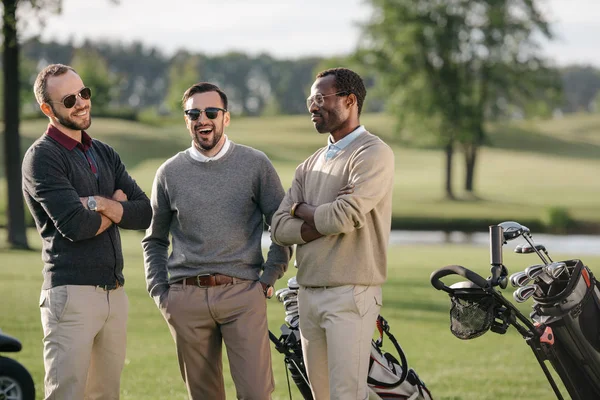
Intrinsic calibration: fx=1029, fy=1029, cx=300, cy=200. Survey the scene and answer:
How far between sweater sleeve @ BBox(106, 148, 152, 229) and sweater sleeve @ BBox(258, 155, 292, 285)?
650mm

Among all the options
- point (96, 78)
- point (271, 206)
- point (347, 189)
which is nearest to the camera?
point (347, 189)

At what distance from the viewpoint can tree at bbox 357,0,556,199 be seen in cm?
4997

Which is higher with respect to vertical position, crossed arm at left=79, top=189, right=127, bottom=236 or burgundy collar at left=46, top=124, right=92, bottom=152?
burgundy collar at left=46, top=124, right=92, bottom=152

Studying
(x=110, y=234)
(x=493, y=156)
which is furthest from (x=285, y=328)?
(x=493, y=156)

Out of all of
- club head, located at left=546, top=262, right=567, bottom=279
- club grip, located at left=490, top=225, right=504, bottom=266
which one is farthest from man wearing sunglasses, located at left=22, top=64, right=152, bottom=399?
club head, located at left=546, top=262, right=567, bottom=279

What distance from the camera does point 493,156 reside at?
7412 centimetres

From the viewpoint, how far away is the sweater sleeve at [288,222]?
5.37 m

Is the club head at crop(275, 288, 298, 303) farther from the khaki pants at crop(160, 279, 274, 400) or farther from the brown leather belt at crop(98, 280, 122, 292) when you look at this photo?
the brown leather belt at crop(98, 280, 122, 292)

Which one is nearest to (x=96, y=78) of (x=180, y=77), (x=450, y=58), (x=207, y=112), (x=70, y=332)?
(x=180, y=77)

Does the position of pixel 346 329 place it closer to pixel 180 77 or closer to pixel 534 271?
pixel 534 271

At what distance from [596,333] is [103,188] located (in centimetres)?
282

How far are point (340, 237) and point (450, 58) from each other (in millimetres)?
48431

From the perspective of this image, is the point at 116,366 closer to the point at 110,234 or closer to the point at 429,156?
the point at 110,234

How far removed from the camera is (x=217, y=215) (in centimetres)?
568
